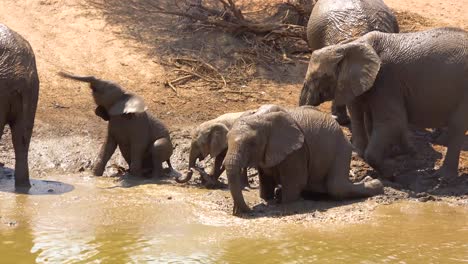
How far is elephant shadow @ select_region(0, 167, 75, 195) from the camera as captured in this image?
9.12m

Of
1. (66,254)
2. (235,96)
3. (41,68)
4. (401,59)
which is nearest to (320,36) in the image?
(235,96)

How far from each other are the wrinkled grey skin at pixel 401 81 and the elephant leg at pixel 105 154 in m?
2.42

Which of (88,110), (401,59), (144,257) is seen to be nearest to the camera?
(144,257)

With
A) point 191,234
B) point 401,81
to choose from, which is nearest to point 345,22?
point 401,81

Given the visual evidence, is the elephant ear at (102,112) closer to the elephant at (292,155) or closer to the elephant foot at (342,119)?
the elephant at (292,155)

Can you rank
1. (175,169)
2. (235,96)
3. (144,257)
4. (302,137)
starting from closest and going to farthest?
(144,257)
(302,137)
(175,169)
(235,96)

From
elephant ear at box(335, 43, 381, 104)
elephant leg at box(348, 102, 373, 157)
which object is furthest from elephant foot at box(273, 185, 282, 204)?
elephant leg at box(348, 102, 373, 157)

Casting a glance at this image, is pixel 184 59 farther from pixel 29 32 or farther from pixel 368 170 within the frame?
pixel 368 170

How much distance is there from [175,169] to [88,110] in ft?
5.74

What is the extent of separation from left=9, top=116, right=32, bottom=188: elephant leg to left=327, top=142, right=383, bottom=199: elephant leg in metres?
3.23

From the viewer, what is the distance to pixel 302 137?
8359 mm

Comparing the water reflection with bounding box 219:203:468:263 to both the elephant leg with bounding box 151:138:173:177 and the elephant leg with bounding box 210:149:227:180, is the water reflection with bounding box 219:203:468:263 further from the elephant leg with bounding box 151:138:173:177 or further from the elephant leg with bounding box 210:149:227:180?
the elephant leg with bounding box 151:138:173:177

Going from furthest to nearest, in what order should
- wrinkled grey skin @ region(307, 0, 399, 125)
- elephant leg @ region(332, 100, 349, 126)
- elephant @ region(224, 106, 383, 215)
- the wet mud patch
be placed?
the wet mud patch < elephant leg @ region(332, 100, 349, 126) < wrinkled grey skin @ region(307, 0, 399, 125) < elephant @ region(224, 106, 383, 215)

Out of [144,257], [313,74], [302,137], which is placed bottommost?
[144,257]
